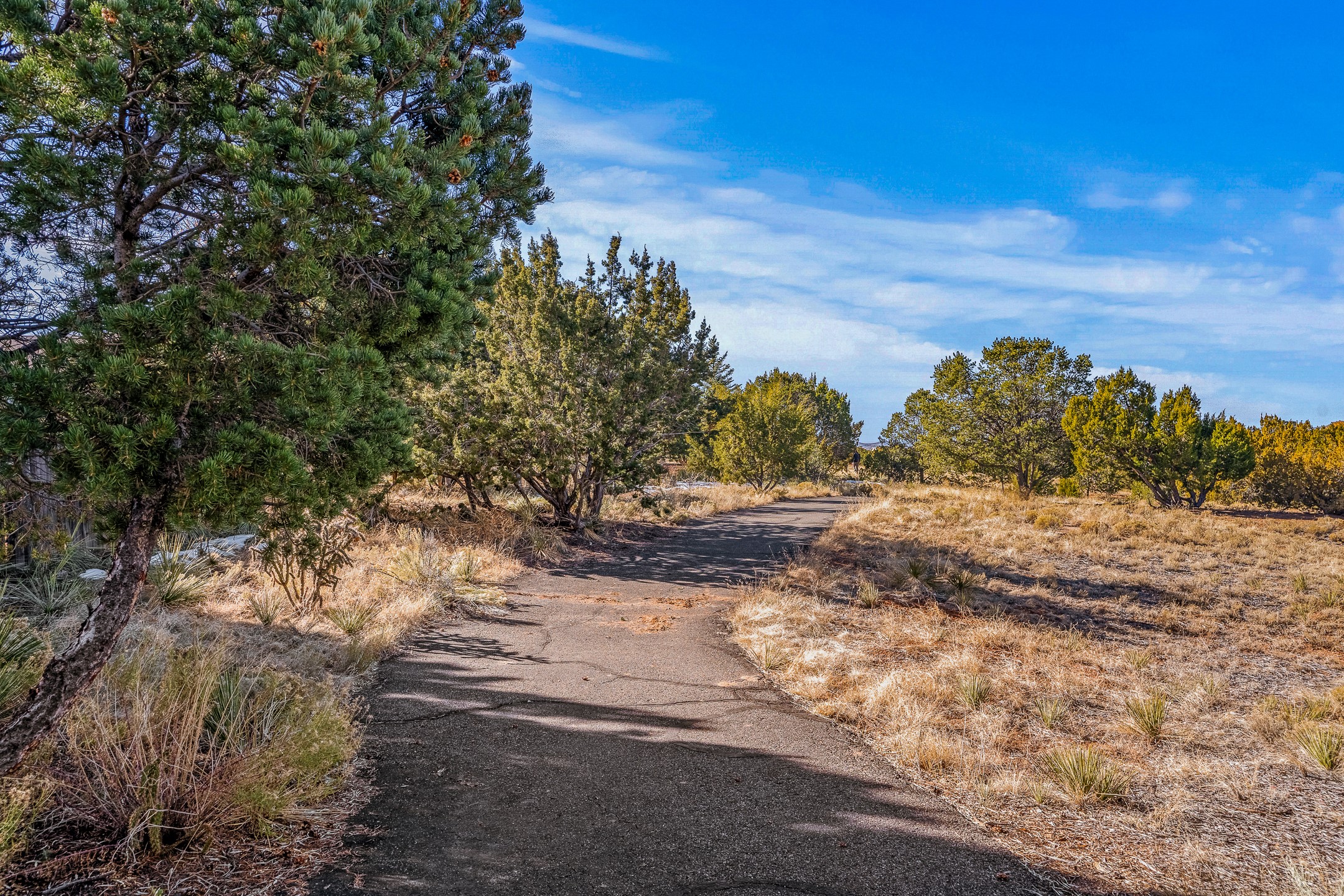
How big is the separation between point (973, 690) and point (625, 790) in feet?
12.0

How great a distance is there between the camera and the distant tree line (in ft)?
94.2

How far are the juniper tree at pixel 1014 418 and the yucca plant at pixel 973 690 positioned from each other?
29.1 metres

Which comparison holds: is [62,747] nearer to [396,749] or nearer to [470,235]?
[396,749]

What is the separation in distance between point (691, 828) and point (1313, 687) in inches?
313

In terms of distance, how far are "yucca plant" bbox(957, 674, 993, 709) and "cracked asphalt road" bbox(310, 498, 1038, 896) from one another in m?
1.53

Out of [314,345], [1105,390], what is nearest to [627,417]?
[314,345]

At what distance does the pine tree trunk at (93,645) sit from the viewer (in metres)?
3.28

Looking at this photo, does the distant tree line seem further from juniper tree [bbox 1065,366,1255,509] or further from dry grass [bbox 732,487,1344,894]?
dry grass [bbox 732,487,1344,894]

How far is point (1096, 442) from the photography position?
30.1m

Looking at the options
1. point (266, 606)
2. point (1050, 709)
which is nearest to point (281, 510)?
point (266, 606)

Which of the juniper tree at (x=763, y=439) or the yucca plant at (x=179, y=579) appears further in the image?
the juniper tree at (x=763, y=439)

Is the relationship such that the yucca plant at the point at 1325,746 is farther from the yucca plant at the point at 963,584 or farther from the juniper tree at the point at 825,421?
the juniper tree at the point at 825,421

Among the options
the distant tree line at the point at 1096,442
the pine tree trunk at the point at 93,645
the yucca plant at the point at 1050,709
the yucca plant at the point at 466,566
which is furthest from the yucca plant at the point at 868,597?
the distant tree line at the point at 1096,442

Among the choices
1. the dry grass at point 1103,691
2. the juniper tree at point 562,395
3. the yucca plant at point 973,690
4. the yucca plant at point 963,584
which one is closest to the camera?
the dry grass at point 1103,691
